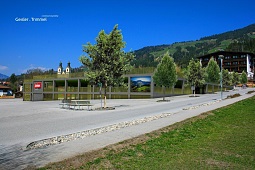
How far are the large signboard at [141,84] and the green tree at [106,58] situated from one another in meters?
21.1

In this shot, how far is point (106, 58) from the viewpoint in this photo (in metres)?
23.1

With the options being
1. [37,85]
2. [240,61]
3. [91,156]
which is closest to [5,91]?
[37,85]

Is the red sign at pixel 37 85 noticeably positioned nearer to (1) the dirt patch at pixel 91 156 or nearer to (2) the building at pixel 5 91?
(2) the building at pixel 5 91

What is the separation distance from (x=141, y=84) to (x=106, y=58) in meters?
23.3

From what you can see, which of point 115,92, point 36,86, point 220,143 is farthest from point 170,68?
point 36,86

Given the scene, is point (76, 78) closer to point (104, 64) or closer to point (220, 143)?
point (104, 64)

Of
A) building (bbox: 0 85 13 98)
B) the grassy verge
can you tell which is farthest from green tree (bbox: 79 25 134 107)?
building (bbox: 0 85 13 98)

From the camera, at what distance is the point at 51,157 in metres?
6.48

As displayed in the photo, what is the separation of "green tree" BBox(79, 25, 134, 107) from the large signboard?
829 inches

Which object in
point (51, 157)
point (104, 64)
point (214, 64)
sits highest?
point (214, 64)

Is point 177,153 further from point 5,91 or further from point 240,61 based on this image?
point 240,61

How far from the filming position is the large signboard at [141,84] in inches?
1754

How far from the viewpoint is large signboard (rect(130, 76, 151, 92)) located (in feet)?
146

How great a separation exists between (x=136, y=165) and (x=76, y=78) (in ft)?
186
